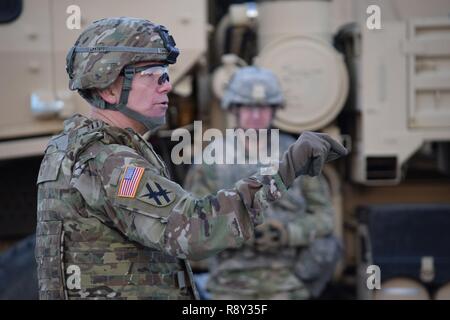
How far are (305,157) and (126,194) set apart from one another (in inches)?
16.7

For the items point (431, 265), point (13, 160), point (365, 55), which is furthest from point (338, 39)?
point (13, 160)

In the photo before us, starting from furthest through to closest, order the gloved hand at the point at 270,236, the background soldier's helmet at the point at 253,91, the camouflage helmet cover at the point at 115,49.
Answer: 1. the background soldier's helmet at the point at 253,91
2. the gloved hand at the point at 270,236
3. the camouflage helmet cover at the point at 115,49

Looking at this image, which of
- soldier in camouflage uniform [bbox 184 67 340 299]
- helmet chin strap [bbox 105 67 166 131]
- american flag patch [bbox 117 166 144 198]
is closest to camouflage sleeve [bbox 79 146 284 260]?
american flag patch [bbox 117 166 144 198]

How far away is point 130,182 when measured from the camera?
84.4 inches

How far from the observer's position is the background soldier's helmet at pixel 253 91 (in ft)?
13.1

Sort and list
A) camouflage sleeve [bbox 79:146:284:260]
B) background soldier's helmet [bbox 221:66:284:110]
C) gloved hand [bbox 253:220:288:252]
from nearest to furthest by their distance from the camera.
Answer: camouflage sleeve [bbox 79:146:284:260], gloved hand [bbox 253:220:288:252], background soldier's helmet [bbox 221:66:284:110]

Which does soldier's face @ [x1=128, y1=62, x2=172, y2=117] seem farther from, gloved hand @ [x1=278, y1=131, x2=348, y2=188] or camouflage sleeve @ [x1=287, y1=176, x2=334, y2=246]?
camouflage sleeve @ [x1=287, y1=176, x2=334, y2=246]

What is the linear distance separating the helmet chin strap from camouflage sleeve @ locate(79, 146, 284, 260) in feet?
0.67

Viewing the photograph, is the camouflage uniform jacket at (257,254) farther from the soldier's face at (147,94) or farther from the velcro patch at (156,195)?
the velcro patch at (156,195)

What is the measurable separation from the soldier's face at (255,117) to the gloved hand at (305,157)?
173cm

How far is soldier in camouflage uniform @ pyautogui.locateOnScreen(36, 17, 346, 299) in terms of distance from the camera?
2.12 meters

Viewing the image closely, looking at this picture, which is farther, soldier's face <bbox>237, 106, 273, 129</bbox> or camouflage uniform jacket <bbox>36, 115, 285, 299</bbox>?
soldier's face <bbox>237, 106, 273, 129</bbox>

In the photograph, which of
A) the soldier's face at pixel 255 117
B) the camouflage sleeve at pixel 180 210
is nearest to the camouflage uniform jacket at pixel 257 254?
the soldier's face at pixel 255 117

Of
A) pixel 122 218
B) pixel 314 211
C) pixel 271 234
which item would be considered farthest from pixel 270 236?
pixel 122 218
